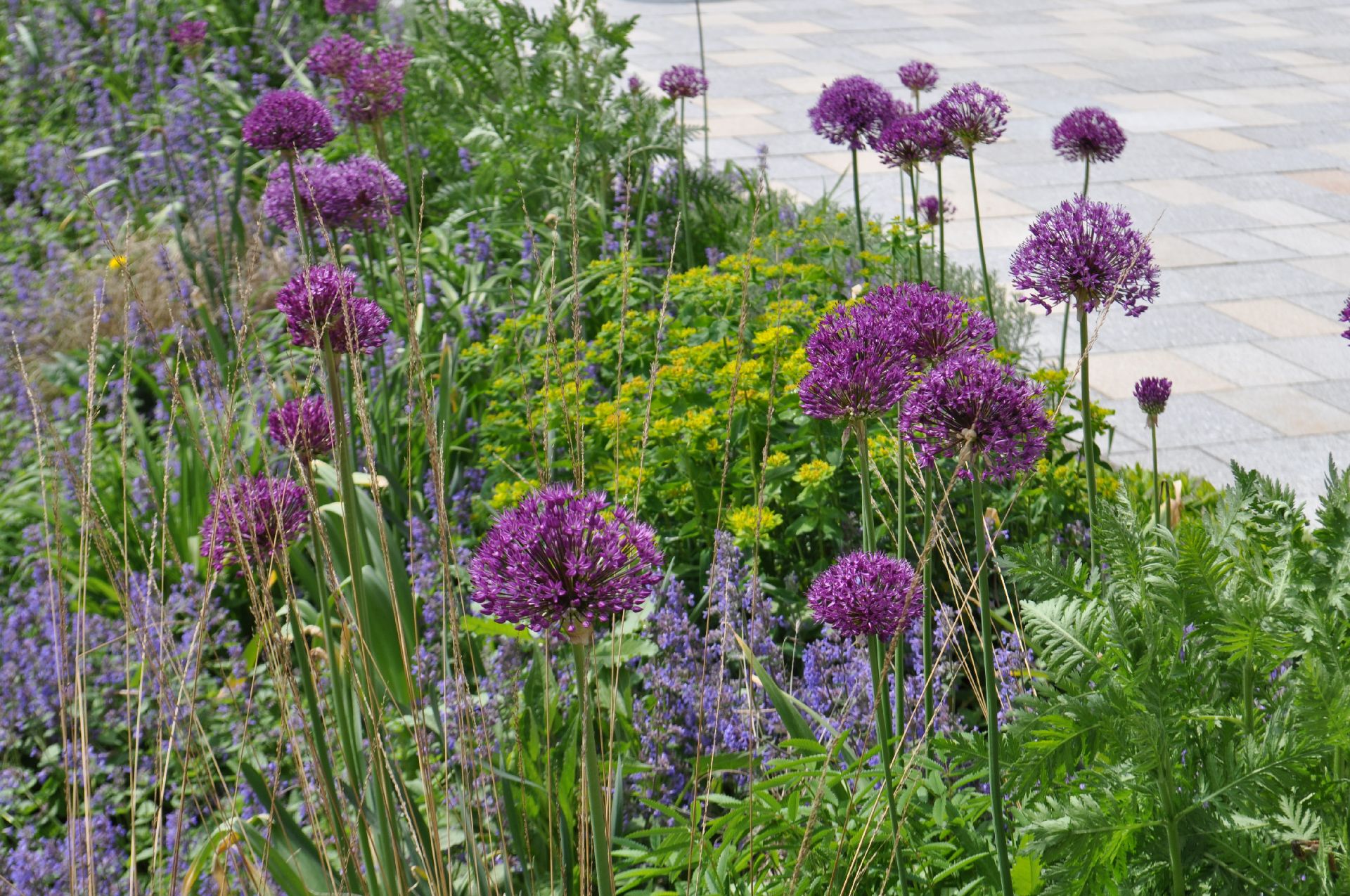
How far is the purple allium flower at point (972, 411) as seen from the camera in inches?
51.7

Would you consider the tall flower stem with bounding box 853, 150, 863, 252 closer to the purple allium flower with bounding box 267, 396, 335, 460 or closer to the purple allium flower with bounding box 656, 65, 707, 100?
the purple allium flower with bounding box 656, 65, 707, 100

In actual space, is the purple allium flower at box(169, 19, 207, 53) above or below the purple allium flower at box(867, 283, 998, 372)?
above

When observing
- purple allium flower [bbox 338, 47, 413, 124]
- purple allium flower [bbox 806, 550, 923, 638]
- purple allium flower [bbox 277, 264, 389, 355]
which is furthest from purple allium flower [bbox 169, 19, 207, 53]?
purple allium flower [bbox 806, 550, 923, 638]

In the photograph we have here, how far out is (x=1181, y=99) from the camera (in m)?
7.56

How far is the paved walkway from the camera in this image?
4.14 m

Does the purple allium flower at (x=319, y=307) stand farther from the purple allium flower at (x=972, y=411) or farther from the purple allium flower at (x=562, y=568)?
the purple allium flower at (x=972, y=411)

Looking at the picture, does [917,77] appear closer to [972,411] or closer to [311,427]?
[311,427]

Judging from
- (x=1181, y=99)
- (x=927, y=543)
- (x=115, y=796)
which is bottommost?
(x=115, y=796)

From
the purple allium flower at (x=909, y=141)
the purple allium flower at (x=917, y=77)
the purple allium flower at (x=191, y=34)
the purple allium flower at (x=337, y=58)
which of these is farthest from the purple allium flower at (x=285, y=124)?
the purple allium flower at (x=191, y=34)

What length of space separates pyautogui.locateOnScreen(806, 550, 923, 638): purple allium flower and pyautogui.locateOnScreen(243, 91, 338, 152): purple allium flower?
1.56 meters

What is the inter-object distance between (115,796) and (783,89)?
6657mm

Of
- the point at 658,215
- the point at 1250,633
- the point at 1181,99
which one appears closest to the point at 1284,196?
the point at 1181,99

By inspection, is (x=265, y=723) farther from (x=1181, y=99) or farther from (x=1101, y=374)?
(x=1181, y=99)

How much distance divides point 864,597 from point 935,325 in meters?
0.38
